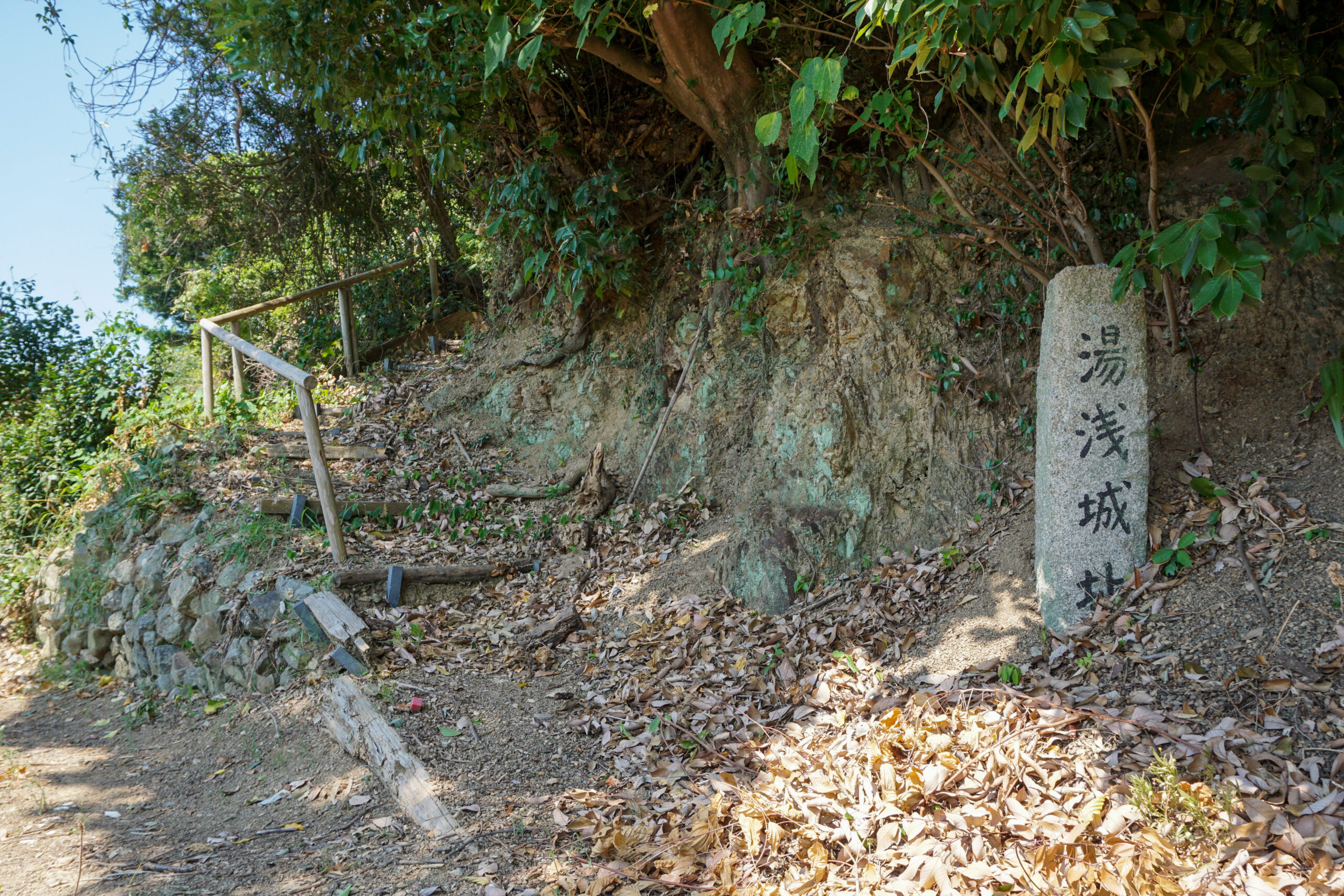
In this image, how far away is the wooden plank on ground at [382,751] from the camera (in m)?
3.52

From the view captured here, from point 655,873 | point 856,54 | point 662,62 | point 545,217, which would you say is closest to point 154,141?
point 545,217

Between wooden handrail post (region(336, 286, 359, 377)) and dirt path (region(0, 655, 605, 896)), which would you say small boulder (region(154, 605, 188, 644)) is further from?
wooden handrail post (region(336, 286, 359, 377))

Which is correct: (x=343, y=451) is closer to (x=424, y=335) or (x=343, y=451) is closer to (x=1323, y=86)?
(x=424, y=335)

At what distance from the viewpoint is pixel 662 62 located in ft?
19.2

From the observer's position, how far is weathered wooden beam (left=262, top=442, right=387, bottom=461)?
7082mm

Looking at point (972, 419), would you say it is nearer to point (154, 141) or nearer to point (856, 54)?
point (856, 54)

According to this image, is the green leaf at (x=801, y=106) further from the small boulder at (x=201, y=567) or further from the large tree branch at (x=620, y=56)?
the small boulder at (x=201, y=567)

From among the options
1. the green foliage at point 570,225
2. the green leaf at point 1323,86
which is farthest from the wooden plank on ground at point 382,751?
the green leaf at point 1323,86

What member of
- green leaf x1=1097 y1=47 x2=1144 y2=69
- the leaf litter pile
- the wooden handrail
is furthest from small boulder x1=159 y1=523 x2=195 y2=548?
green leaf x1=1097 y1=47 x2=1144 y2=69

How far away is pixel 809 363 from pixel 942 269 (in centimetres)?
106

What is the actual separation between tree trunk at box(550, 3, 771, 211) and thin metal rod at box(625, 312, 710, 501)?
1022mm

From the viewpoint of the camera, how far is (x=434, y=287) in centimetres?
1007

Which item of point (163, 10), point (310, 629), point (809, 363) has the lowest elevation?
point (310, 629)

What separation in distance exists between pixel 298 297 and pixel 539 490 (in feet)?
12.3
